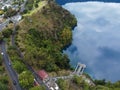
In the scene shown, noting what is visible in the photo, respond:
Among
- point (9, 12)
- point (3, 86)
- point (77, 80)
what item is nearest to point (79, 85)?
point (77, 80)

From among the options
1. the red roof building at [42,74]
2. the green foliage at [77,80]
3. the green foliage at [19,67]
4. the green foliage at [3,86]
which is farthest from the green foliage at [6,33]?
the green foliage at [3,86]

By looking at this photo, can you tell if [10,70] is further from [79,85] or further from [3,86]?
[79,85]

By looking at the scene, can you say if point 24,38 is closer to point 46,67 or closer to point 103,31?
point 46,67

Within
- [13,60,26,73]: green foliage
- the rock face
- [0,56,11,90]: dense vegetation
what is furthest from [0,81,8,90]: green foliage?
the rock face

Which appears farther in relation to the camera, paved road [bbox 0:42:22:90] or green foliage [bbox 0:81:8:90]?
paved road [bbox 0:42:22:90]

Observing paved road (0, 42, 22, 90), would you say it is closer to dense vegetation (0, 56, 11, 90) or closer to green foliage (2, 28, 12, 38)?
A: dense vegetation (0, 56, 11, 90)

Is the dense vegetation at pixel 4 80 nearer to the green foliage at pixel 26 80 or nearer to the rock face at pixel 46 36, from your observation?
the green foliage at pixel 26 80
